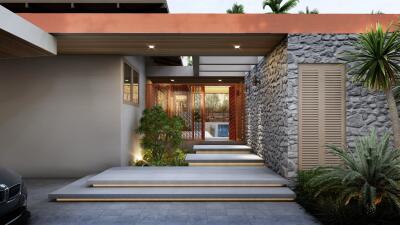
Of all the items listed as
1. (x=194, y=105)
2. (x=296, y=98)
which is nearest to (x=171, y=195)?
(x=296, y=98)

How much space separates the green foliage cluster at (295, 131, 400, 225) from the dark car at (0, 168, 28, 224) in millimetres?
3699

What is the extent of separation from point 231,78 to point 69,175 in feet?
21.4

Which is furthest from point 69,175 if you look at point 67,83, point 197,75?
point 197,75

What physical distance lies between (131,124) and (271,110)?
3520mm

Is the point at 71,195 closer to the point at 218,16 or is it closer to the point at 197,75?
the point at 218,16

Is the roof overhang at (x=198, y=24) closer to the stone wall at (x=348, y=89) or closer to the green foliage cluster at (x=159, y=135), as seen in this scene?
the stone wall at (x=348, y=89)

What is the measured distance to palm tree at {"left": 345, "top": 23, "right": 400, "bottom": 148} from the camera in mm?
5391

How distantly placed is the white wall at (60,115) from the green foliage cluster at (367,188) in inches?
191

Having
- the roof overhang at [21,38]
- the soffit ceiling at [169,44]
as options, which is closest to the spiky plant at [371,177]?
the soffit ceiling at [169,44]

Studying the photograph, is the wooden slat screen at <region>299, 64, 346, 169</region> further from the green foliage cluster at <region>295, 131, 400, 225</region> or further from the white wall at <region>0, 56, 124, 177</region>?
the white wall at <region>0, 56, 124, 177</region>

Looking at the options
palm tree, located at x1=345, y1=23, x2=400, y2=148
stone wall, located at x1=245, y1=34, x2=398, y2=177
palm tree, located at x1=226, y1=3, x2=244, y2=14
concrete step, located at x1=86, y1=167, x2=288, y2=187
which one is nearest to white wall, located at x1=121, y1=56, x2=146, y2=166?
concrete step, located at x1=86, y1=167, x2=288, y2=187

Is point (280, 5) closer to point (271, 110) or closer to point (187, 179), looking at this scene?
point (271, 110)

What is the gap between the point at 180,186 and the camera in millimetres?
6207

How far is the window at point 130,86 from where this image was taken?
8.51m
